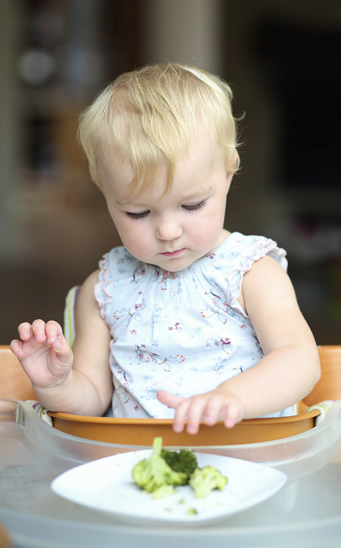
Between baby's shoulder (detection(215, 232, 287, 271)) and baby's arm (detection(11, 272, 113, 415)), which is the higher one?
baby's shoulder (detection(215, 232, 287, 271))

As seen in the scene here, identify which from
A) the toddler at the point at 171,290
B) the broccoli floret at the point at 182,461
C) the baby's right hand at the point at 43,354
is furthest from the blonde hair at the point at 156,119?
the broccoli floret at the point at 182,461

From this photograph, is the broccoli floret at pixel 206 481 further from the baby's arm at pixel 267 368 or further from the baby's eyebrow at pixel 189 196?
the baby's eyebrow at pixel 189 196

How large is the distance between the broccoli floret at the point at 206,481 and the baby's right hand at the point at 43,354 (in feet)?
0.84

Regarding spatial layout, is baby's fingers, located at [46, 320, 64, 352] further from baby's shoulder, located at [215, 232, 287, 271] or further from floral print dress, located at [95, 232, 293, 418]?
baby's shoulder, located at [215, 232, 287, 271]

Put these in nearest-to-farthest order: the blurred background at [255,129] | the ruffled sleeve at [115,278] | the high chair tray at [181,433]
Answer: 1. the high chair tray at [181,433]
2. the ruffled sleeve at [115,278]
3. the blurred background at [255,129]

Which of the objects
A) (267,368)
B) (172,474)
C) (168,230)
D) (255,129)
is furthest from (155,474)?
(255,129)

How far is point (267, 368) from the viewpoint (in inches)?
30.0

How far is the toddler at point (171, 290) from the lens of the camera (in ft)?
2.64

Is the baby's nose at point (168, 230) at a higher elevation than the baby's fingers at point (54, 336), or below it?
higher

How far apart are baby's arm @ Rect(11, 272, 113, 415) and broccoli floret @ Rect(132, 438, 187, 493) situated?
0.72 ft

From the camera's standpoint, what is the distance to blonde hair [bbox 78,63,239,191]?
80 centimetres

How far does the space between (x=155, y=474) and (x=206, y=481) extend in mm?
50

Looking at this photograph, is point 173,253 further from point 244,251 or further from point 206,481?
point 206,481

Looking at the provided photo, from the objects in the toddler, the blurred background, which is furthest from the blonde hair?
the blurred background
